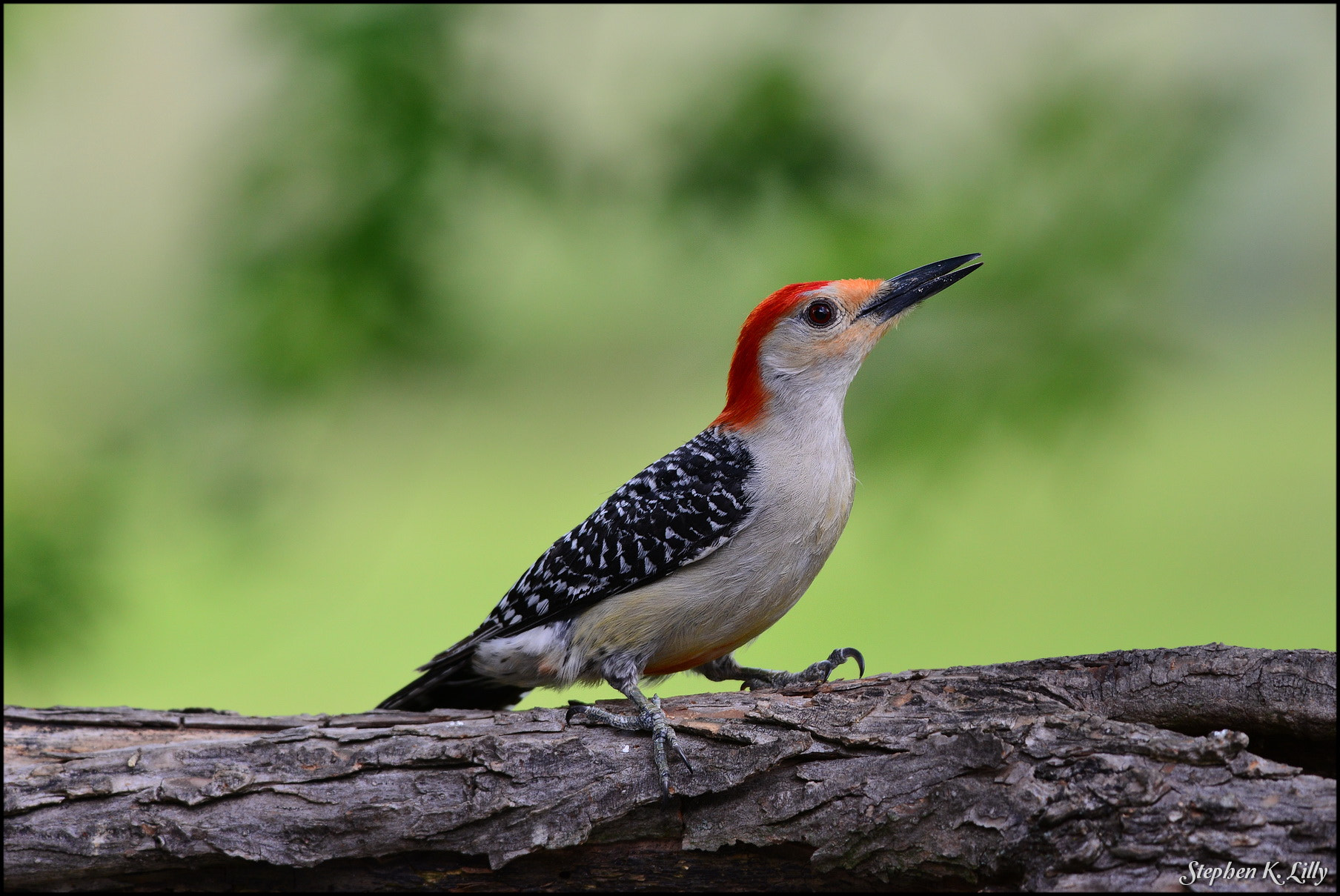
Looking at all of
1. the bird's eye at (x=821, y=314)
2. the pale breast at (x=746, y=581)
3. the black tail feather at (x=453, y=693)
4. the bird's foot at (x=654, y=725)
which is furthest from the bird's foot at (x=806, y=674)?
the bird's eye at (x=821, y=314)

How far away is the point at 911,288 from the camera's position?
435 cm

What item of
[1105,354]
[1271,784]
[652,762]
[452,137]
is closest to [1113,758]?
[1271,784]

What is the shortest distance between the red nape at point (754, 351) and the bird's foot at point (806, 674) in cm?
108

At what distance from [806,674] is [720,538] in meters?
0.90

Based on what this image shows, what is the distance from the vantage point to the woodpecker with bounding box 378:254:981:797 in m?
4.04

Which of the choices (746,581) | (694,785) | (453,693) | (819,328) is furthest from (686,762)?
(819,328)

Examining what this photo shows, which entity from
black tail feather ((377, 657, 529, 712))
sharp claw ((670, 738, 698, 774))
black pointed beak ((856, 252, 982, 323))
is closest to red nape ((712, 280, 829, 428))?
black pointed beak ((856, 252, 982, 323))

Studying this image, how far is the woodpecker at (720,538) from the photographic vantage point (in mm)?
4035

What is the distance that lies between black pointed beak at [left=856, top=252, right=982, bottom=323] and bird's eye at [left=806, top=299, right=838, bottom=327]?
0.41ft

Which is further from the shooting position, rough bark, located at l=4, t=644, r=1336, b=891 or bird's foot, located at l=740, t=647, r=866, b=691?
bird's foot, located at l=740, t=647, r=866, b=691

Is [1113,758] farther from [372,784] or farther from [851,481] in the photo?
[372,784]

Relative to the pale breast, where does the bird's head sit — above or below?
above

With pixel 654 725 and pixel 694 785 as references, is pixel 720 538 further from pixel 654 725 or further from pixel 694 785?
pixel 694 785

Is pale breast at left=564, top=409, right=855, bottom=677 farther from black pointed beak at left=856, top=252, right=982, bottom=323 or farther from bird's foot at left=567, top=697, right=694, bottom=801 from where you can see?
black pointed beak at left=856, top=252, right=982, bottom=323
